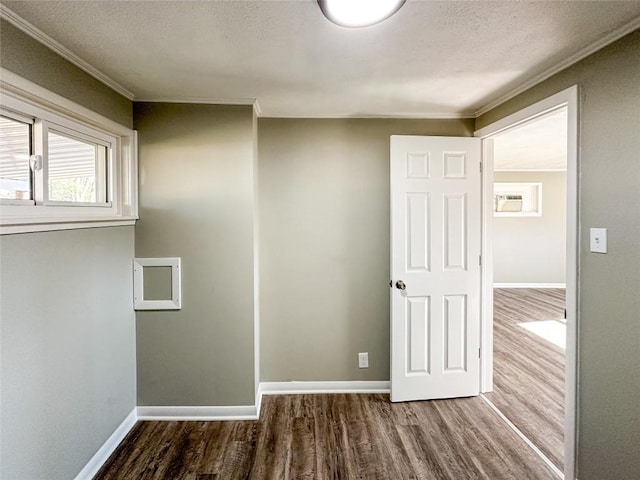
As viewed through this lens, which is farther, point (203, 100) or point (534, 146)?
point (534, 146)

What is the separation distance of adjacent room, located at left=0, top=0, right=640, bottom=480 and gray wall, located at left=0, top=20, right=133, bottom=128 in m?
0.01

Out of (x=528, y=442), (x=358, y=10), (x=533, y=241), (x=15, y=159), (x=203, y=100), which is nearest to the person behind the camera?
(x=358, y=10)

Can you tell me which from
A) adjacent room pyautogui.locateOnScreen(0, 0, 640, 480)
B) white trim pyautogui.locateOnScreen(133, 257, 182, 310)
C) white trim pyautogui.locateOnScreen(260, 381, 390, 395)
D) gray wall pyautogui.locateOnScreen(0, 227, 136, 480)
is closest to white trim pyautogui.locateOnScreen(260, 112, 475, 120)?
adjacent room pyautogui.locateOnScreen(0, 0, 640, 480)

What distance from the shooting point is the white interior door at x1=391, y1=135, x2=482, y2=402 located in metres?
2.67

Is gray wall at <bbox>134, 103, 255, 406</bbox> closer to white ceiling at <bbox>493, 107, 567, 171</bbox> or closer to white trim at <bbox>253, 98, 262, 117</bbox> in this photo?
white trim at <bbox>253, 98, 262, 117</bbox>

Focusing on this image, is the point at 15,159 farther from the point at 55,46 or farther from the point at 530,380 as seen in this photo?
the point at 530,380

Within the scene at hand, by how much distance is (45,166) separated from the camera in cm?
170

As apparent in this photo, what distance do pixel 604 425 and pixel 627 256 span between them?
83cm

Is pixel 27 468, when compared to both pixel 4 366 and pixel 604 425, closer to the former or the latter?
pixel 4 366

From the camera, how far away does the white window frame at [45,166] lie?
1.46 meters

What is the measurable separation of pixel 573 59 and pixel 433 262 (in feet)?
4.92

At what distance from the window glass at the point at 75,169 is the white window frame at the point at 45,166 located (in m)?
0.04

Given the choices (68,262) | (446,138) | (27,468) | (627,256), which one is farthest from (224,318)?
(627,256)

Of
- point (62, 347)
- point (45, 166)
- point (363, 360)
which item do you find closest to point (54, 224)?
point (45, 166)
